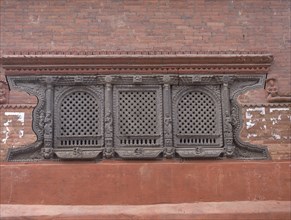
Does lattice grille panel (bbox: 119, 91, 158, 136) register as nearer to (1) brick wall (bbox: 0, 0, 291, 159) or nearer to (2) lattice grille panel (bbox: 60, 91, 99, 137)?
(2) lattice grille panel (bbox: 60, 91, 99, 137)

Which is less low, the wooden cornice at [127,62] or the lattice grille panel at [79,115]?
the wooden cornice at [127,62]

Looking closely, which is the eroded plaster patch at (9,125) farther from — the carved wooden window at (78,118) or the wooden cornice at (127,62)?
the wooden cornice at (127,62)

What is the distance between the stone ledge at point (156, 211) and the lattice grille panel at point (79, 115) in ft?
3.64

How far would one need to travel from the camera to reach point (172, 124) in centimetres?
687

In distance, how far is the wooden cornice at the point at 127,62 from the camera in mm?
6867

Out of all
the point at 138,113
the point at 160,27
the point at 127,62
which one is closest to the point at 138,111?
the point at 138,113

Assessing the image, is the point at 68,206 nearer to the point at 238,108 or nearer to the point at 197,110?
the point at 197,110

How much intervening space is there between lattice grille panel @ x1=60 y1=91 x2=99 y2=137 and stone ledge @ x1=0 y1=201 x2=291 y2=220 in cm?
111

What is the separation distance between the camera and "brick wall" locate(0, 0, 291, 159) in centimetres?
A: 701

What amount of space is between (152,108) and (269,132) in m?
1.76

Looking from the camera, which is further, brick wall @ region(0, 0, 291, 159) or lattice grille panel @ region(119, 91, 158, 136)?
brick wall @ region(0, 0, 291, 159)

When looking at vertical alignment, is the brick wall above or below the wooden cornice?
above

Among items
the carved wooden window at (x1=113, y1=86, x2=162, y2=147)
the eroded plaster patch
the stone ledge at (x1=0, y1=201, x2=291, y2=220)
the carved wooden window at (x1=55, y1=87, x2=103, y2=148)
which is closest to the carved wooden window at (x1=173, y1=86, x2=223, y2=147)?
the carved wooden window at (x1=113, y1=86, x2=162, y2=147)

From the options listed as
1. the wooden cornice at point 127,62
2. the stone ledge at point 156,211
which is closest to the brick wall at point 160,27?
the wooden cornice at point 127,62
